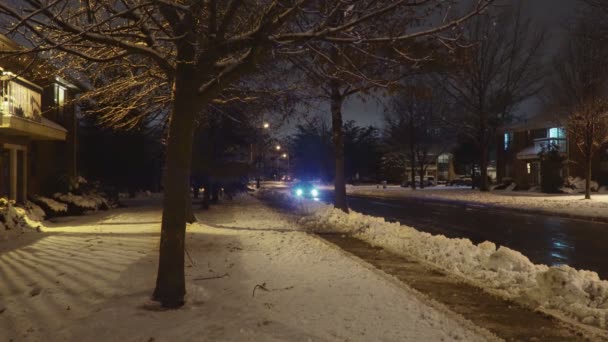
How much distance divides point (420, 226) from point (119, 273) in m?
12.6

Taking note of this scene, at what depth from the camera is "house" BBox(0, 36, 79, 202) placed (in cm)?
1627

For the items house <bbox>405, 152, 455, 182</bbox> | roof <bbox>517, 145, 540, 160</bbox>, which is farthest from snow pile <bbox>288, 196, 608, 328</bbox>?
house <bbox>405, 152, 455, 182</bbox>

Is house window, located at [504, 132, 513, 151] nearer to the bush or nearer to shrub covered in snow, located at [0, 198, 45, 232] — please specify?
the bush

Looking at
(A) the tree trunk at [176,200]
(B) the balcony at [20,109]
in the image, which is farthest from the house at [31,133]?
(A) the tree trunk at [176,200]

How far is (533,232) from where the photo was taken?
56.3 ft

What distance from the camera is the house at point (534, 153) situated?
137 ft

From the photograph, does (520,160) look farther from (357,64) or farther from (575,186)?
(357,64)

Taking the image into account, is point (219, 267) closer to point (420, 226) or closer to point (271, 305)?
point (271, 305)

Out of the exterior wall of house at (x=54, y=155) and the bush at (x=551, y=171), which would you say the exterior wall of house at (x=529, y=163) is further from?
the exterior wall of house at (x=54, y=155)

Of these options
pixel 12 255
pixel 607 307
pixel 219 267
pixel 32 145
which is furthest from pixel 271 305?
pixel 32 145

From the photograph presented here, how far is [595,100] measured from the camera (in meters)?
29.4

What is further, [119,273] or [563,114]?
[563,114]

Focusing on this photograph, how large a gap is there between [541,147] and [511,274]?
4027cm

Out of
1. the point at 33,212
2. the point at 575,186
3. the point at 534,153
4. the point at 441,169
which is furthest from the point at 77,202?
the point at 441,169
